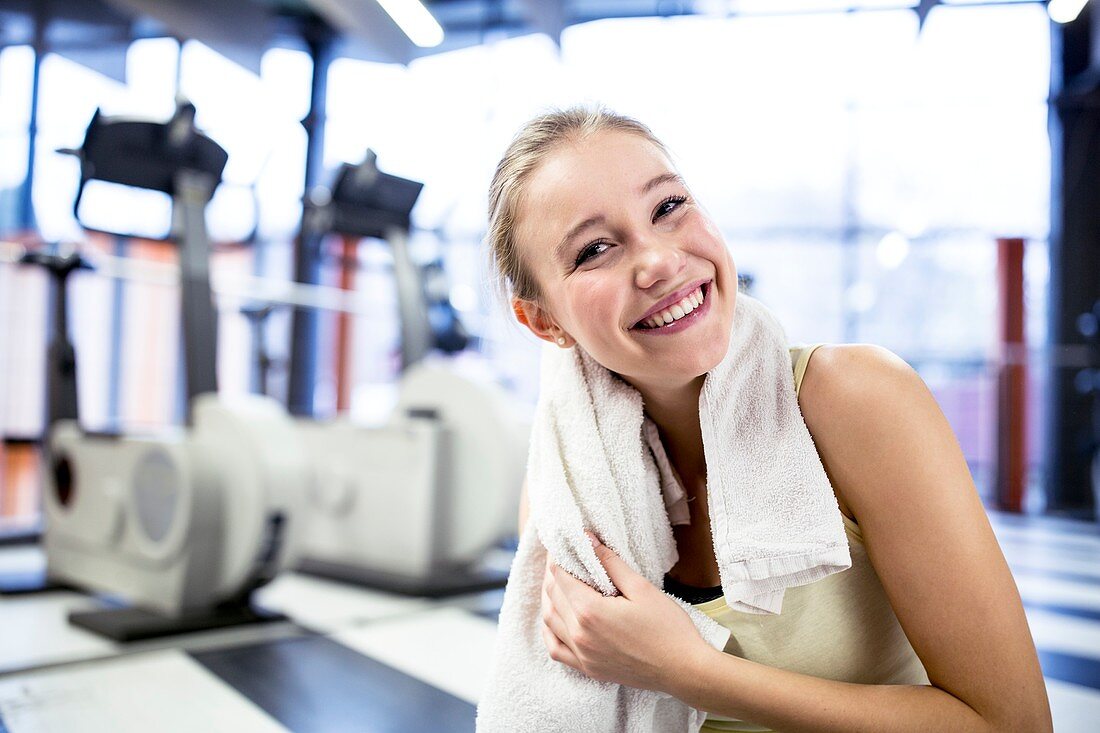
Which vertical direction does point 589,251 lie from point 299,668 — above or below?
above

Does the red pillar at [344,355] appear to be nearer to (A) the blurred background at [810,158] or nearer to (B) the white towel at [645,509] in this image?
(A) the blurred background at [810,158]

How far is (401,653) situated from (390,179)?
1.87 meters

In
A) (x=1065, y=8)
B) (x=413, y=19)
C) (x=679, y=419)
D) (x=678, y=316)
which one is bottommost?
(x=679, y=419)

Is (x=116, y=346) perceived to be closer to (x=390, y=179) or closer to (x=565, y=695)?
(x=390, y=179)

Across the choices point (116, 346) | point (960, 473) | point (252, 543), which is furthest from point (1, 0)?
point (960, 473)

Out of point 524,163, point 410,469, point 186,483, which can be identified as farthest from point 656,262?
point 410,469

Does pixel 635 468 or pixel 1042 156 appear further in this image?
pixel 1042 156

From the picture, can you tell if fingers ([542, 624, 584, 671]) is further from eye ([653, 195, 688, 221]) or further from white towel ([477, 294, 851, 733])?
eye ([653, 195, 688, 221])

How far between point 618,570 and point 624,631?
0.24 feet

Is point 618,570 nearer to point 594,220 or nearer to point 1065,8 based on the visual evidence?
point 594,220

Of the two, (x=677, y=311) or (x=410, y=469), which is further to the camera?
(x=410, y=469)

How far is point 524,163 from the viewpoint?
0.97 metres

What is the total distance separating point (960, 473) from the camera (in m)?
0.81

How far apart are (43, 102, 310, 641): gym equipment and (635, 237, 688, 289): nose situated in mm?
1709
